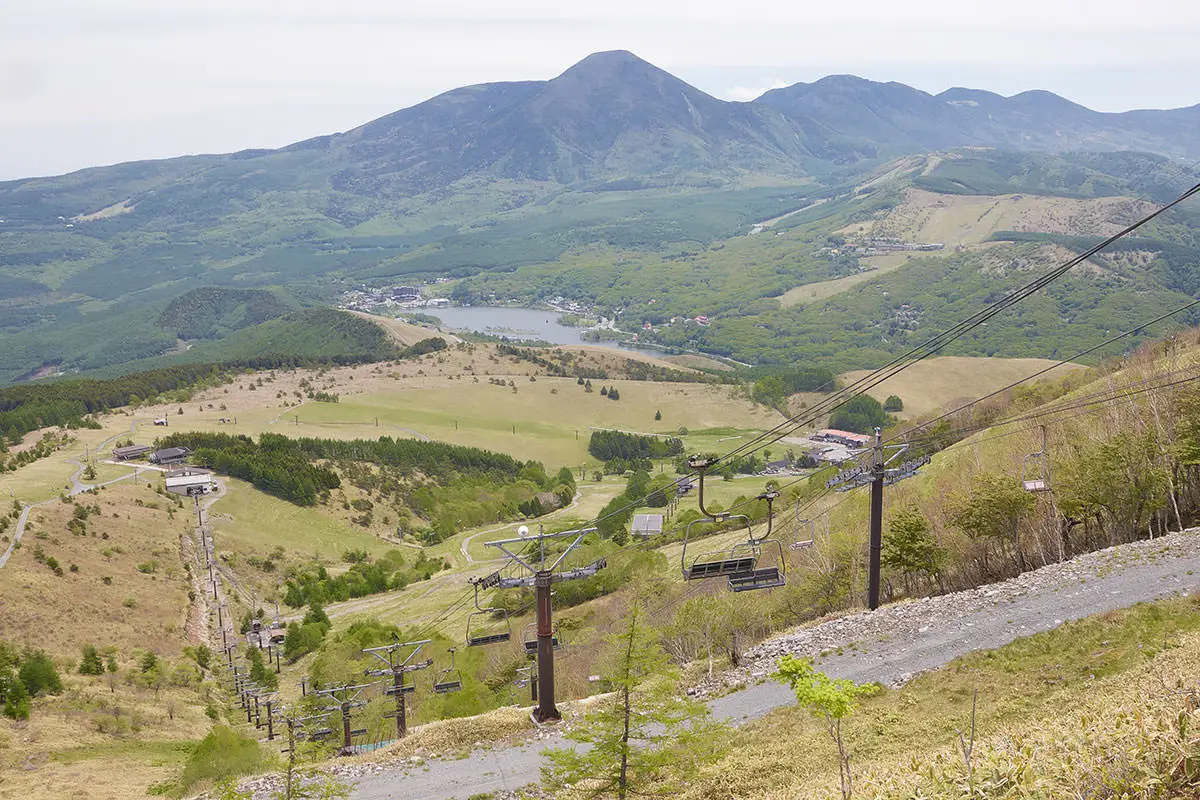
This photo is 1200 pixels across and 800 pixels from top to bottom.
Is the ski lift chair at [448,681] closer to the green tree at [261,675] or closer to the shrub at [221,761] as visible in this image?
the shrub at [221,761]

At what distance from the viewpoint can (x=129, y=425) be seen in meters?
122

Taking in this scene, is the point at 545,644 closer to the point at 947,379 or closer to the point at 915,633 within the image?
the point at 915,633

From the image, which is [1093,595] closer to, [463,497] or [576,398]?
[463,497]

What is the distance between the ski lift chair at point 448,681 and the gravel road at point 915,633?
11.1 metres

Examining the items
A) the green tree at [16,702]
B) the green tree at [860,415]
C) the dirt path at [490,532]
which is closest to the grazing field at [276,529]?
the dirt path at [490,532]

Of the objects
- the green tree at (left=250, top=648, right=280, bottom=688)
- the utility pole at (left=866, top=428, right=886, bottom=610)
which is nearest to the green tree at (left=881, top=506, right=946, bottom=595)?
the utility pole at (left=866, top=428, right=886, bottom=610)

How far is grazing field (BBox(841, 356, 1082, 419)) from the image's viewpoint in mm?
174875

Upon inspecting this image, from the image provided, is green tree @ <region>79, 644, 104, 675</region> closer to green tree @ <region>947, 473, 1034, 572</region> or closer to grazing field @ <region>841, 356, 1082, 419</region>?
green tree @ <region>947, 473, 1034, 572</region>

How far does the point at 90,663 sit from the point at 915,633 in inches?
1682

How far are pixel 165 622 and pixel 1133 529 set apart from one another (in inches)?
2285

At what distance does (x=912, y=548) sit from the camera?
37.6 meters

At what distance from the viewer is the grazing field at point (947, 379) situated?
174875 mm

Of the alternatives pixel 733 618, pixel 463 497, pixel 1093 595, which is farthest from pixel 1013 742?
pixel 463 497

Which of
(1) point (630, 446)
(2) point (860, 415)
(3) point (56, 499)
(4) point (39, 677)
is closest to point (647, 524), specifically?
(3) point (56, 499)
